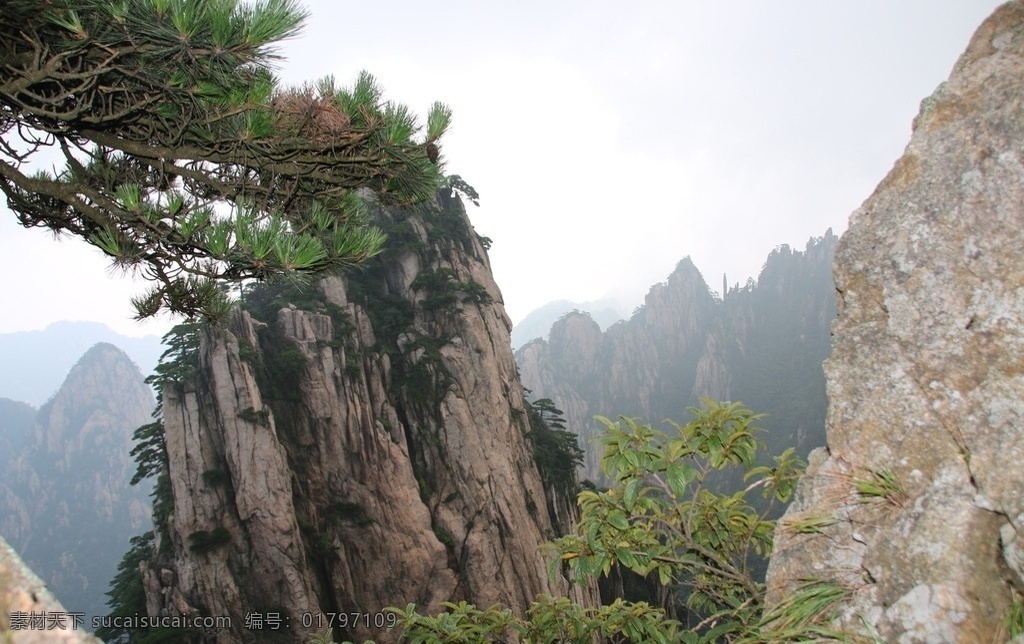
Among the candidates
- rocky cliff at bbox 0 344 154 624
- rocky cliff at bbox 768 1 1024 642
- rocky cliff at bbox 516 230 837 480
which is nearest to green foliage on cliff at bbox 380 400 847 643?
rocky cliff at bbox 768 1 1024 642

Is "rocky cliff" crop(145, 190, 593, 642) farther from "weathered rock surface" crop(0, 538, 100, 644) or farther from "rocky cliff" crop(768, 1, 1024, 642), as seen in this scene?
"weathered rock surface" crop(0, 538, 100, 644)

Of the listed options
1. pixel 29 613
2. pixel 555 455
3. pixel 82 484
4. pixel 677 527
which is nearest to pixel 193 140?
pixel 29 613

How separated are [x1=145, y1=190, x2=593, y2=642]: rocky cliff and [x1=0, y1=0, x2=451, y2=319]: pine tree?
10240 mm

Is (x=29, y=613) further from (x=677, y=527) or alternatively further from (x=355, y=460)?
(x=355, y=460)

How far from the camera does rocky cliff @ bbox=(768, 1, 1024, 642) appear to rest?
1.70 meters

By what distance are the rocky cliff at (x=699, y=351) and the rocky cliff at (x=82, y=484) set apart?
6618 centimetres

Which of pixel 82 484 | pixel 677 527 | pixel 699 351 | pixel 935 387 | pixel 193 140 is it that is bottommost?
pixel 677 527

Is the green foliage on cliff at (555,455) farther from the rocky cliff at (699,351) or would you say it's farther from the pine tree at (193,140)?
the rocky cliff at (699,351)

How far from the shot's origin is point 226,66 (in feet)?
12.0

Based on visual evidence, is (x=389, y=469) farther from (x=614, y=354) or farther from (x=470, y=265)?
(x=614, y=354)

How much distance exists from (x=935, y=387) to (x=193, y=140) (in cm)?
565

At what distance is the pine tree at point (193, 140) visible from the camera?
3.41 meters

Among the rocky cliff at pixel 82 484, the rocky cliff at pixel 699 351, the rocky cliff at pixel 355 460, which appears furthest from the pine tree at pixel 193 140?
the rocky cliff at pixel 82 484

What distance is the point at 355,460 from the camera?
1633cm
